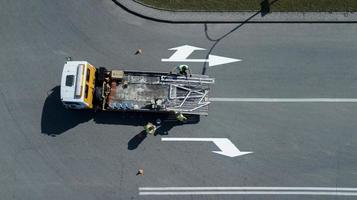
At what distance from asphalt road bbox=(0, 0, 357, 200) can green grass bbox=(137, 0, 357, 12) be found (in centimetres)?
121

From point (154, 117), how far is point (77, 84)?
522 cm

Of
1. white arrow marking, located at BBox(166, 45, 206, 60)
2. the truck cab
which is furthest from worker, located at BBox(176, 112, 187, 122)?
the truck cab

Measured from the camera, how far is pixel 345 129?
23781 mm

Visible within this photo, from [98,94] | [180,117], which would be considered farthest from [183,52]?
[98,94]

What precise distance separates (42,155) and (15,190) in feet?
8.83

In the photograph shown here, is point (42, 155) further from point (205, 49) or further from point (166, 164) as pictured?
point (205, 49)

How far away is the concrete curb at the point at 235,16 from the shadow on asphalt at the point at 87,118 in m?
6.57

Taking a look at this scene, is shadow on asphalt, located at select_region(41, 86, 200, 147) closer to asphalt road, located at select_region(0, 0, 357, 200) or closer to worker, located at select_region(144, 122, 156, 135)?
asphalt road, located at select_region(0, 0, 357, 200)

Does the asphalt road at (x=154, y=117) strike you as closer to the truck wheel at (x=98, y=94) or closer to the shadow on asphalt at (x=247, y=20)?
the shadow on asphalt at (x=247, y=20)

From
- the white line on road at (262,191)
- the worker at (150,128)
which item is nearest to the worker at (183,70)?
the worker at (150,128)

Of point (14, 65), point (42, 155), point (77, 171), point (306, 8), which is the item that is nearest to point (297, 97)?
point (306, 8)

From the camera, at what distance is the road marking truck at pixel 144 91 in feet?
76.6

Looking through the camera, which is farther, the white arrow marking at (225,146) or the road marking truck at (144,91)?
the white arrow marking at (225,146)

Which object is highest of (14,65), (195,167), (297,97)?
(14,65)
